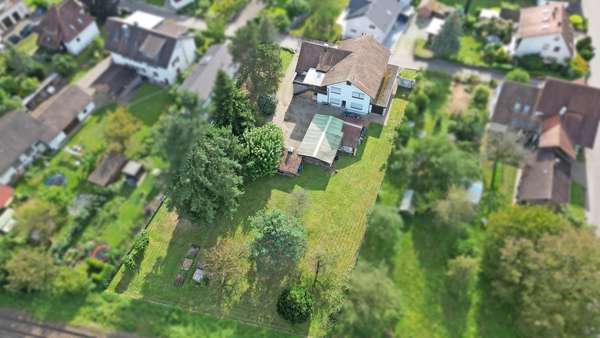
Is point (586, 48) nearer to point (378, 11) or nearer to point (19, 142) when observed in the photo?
point (378, 11)

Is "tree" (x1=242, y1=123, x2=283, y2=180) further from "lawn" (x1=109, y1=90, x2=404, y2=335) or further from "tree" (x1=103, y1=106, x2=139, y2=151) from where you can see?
"tree" (x1=103, y1=106, x2=139, y2=151)

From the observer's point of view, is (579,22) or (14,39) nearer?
(579,22)

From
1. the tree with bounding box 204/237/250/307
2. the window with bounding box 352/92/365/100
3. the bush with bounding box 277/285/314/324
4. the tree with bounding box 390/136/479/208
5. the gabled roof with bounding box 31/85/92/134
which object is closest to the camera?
the bush with bounding box 277/285/314/324

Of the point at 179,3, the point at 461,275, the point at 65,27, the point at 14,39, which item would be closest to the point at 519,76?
the point at 461,275

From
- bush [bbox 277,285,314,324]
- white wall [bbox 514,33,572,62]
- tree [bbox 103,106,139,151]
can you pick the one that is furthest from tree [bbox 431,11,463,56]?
tree [bbox 103,106,139,151]

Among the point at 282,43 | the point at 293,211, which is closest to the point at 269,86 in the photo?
the point at 293,211

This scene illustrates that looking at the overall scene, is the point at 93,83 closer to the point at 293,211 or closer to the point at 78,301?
the point at 78,301
